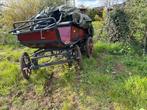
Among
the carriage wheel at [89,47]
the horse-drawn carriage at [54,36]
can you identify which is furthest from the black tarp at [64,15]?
the carriage wheel at [89,47]

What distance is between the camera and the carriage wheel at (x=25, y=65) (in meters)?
5.85

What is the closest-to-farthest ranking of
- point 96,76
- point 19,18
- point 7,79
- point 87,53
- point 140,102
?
point 140,102 → point 96,76 → point 7,79 → point 87,53 → point 19,18

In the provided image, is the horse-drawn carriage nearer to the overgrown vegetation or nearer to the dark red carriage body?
the dark red carriage body

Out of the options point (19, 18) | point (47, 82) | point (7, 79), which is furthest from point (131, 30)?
point (19, 18)

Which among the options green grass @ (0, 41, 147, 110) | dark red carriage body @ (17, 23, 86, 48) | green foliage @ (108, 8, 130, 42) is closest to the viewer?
green grass @ (0, 41, 147, 110)

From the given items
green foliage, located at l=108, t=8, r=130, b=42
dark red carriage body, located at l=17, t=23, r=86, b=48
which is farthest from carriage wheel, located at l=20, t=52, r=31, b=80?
green foliage, located at l=108, t=8, r=130, b=42

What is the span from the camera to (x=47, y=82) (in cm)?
585

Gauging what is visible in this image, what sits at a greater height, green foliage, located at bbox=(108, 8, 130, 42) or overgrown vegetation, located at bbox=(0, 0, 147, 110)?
green foliage, located at bbox=(108, 8, 130, 42)

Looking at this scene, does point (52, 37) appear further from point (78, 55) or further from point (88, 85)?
point (88, 85)

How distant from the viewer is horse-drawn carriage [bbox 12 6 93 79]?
5.36 m

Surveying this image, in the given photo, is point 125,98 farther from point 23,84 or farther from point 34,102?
point 23,84

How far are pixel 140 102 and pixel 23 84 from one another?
7.57 feet

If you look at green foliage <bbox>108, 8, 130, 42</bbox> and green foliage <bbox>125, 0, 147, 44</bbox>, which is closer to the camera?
green foliage <bbox>125, 0, 147, 44</bbox>

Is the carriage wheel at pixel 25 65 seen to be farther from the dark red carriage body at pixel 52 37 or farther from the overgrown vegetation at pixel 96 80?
the dark red carriage body at pixel 52 37
